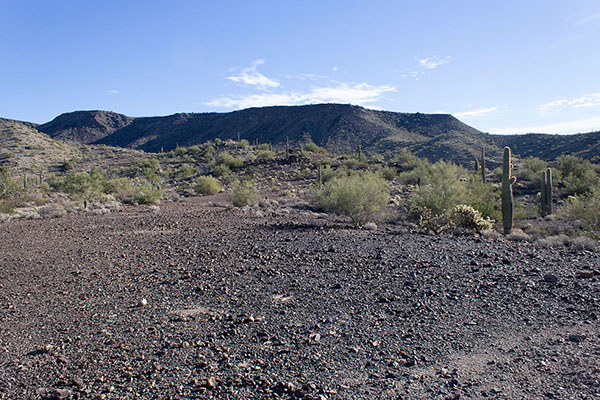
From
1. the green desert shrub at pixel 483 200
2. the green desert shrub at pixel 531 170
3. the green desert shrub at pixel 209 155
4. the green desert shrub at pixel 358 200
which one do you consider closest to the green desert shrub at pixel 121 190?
the green desert shrub at pixel 358 200

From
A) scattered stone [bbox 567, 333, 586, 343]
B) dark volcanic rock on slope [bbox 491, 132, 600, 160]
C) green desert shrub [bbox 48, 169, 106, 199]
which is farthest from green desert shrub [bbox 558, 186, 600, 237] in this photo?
dark volcanic rock on slope [bbox 491, 132, 600, 160]

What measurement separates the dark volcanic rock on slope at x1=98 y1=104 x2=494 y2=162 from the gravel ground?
54226 mm

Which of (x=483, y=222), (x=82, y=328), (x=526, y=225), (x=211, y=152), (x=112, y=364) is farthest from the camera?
(x=211, y=152)

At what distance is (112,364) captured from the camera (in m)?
4.35

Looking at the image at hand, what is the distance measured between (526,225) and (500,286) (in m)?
10.5

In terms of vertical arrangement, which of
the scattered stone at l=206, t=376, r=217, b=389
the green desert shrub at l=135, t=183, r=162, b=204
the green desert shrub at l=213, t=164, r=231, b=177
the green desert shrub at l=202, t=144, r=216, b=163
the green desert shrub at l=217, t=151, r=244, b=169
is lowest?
the scattered stone at l=206, t=376, r=217, b=389

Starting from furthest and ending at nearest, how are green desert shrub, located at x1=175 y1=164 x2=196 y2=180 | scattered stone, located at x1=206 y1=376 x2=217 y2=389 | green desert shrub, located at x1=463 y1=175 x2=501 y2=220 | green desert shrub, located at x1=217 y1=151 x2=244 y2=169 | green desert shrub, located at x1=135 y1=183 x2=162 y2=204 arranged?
green desert shrub, located at x1=217 y1=151 x2=244 y2=169
green desert shrub, located at x1=175 y1=164 x2=196 y2=180
green desert shrub, located at x1=135 y1=183 x2=162 y2=204
green desert shrub, located at x1=463 y1=175 x2=501 y2=220
scattered stone, located at x1=206 y1=376 x2=217 y2=389

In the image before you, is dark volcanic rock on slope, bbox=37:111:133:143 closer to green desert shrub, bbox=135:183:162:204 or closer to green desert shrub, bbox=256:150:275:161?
green desert shrub, bbox=256:150:275:161

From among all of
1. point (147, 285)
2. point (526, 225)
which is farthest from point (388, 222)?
point (147, 285)

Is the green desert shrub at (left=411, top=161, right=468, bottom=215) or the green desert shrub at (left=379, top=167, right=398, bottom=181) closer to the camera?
the green desert shrub at (left=411, top=161, right=468, bottom=215)

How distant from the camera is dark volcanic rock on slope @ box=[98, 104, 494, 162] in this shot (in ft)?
232

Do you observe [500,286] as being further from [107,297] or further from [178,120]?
[178,120]

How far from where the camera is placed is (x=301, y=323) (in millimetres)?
5496

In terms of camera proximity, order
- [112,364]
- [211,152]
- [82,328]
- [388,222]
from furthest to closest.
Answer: [211,152]
[388,222]
[82,328]
[112,364]
